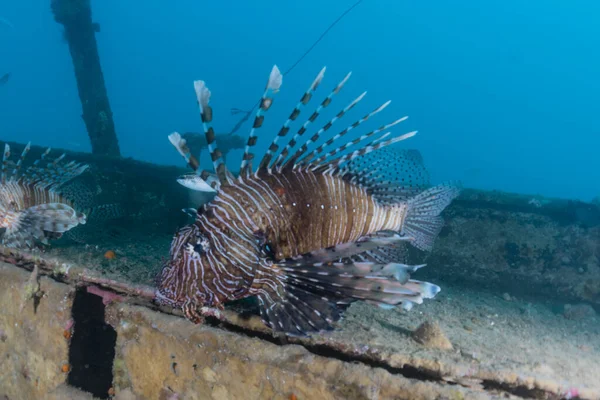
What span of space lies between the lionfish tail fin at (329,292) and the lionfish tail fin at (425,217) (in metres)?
1.52

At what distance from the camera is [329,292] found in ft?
6.49

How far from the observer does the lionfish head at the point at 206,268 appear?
2.03 meters

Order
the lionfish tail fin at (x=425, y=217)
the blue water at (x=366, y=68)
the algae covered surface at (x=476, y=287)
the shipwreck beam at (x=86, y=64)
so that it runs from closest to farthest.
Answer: the algae covered surface at (x=476, y=287) < the lionfish tail fin at (x=425, y=217) < the shipwreck beam at (x=86, y=64) < the blue water at (x=366, y=68)

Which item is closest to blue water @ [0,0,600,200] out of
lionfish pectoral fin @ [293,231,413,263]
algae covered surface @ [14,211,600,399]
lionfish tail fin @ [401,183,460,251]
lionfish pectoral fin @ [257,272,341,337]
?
algae covered surface @ [14,211,600,399]

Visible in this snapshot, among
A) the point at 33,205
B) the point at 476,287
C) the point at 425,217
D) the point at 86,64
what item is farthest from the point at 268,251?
the point at 86,64

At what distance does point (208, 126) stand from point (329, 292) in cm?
115

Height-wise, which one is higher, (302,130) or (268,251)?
(302,130)

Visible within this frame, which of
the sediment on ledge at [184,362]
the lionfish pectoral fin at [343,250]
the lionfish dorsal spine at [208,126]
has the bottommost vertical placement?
the sediment on ledge at [184,362]

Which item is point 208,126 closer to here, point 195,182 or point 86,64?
point 195,182

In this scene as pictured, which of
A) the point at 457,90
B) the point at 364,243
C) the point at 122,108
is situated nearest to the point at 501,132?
the point at 457,90

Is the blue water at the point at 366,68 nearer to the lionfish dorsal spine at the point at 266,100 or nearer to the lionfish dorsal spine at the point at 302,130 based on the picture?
the lionfish dorsal spine at the point at 302,130

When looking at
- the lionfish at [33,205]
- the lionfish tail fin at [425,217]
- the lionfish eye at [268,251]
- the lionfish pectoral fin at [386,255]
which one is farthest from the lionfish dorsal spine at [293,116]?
the lionfish at [33,205]

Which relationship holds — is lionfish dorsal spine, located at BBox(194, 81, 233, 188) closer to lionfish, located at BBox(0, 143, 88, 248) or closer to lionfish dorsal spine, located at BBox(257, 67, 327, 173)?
lionfish dorsal spine, located at BBox(257, 67, 327, 173)

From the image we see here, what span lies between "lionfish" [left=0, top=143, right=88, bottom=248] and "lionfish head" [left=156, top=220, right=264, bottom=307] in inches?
81.8
